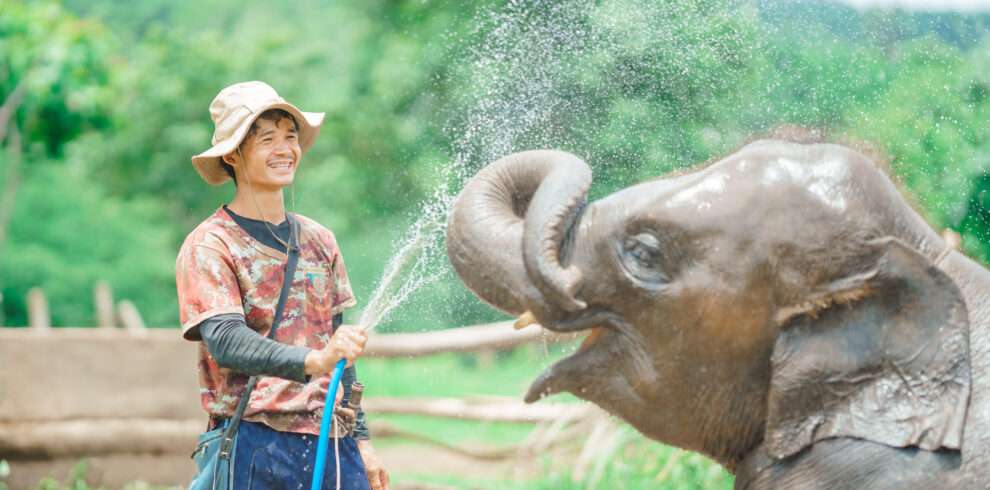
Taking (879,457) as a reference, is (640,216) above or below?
above

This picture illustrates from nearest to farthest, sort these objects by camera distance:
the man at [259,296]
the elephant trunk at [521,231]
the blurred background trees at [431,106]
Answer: the elephant trunk at [521,231]
the man at [259,296]
the blurred background trees at [431,106]

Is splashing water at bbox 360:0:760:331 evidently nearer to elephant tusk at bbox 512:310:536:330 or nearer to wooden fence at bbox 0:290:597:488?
wooden fence at bbox 0:290:597:488

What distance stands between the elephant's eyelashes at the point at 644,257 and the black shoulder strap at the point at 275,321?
915 millimetres

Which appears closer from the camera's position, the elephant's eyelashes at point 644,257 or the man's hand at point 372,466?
the elephant's eyelashes at point 644,257

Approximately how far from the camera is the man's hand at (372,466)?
2973mm

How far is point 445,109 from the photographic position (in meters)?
9.34

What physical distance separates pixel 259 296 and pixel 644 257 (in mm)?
1010

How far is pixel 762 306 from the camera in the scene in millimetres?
2197

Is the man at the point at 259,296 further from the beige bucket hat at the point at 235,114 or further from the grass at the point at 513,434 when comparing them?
the grass at the point at 513,434

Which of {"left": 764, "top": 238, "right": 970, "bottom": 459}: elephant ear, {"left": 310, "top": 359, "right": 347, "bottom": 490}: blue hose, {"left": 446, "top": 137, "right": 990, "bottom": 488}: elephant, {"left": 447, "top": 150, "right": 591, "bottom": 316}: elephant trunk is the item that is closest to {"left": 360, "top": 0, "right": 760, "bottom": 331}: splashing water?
{"left": 310, "top": 359, "right": 347, "bottom": 490}: blue hose

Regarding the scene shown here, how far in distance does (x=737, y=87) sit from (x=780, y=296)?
4.04 m

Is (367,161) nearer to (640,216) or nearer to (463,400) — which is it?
(463,400)

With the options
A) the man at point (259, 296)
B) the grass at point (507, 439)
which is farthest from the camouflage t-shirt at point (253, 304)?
the grass at point (507, 439)

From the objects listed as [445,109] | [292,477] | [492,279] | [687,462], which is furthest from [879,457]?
[445,109]
